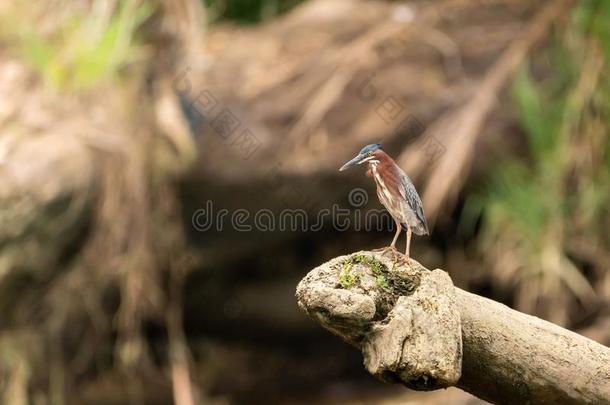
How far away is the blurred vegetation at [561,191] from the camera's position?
4465 millimetres

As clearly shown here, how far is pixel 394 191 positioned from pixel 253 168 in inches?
121

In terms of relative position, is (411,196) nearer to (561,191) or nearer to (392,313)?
(392,313)

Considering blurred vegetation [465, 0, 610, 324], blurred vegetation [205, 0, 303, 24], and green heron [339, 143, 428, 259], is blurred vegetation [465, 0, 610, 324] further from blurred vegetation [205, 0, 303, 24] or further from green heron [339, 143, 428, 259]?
green heron [339, 143, 428, 259]

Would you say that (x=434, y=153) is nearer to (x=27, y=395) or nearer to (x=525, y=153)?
(x=525, y=153)

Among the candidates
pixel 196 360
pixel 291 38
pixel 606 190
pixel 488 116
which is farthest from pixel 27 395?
pixel 606 190

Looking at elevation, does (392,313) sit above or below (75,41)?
above

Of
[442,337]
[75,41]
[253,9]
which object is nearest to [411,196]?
[442,337]

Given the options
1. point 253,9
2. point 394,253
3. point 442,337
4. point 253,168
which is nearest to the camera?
point 442,337

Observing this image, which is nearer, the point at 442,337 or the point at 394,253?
the point at 442,337

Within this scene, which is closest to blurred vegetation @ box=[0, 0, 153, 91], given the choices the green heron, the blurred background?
the blurred background

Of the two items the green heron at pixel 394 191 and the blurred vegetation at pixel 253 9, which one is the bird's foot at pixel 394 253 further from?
the blurred vegetation at pixel 253 9

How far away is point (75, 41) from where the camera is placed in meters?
4.32

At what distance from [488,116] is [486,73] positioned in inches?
8.8

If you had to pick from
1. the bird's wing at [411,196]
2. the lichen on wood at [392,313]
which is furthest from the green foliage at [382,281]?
the bird's wing at [411,196]
